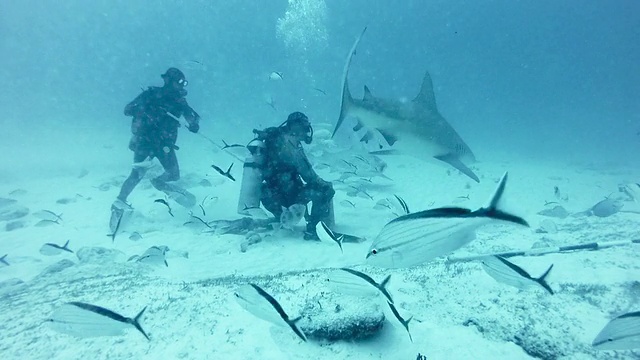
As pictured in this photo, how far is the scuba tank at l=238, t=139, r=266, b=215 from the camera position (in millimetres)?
6246

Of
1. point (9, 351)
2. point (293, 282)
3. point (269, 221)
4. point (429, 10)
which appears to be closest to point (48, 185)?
point (269, 221)

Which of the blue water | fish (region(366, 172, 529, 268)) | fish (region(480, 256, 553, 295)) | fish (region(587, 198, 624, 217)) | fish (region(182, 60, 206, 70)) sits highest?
the blue water

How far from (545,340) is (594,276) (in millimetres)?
1663

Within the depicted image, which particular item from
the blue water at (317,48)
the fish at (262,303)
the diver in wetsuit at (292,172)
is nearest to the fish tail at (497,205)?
the fish at (262,303)

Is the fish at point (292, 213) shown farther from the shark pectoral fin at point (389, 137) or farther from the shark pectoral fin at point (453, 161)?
the shark pectoral fin at point (453, 161)

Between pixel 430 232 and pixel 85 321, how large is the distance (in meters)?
2.25

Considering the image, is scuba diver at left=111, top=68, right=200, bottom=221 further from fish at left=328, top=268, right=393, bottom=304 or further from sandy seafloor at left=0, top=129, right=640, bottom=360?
fish at left=328, top=268, right=393, bottom=304

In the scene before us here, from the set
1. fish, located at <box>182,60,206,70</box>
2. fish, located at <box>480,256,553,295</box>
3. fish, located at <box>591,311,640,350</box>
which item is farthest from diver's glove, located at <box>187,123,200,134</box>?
fish, located at <box>591,311,640,350</box>

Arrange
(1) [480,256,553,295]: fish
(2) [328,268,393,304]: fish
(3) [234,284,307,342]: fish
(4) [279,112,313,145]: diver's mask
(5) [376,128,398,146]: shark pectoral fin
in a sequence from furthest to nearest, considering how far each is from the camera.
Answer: (4) [279,112,313,145]: diver's mask, (5) [376,128,398,146]: shark pectoral fin, (1) [480,256,553,295]: fish, (2) [328,268,393,304]: fish, (3) [234,284,307,342]: fish

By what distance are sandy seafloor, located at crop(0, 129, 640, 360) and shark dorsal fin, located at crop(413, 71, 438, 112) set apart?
7.86ft

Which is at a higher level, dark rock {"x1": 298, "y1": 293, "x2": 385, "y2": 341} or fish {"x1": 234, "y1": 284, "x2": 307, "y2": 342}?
fish {"x1": 234, "y1": 284, "x2": 307, "y2": 342}

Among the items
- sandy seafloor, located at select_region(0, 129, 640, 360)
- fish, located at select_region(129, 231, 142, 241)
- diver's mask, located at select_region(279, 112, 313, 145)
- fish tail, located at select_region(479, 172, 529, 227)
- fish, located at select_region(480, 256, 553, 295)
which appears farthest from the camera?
fish, located at select_region(129, 231, 142, 241)

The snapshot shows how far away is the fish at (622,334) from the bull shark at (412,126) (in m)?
2.25

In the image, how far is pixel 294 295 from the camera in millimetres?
3291
